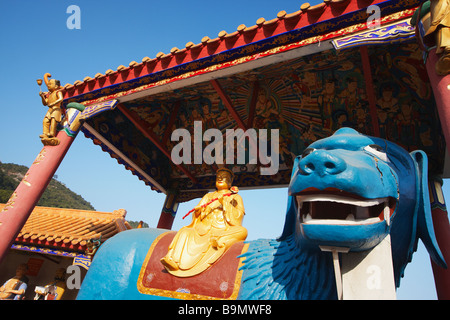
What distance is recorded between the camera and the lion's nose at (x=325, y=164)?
1409 mm

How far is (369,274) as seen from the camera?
4.95ft

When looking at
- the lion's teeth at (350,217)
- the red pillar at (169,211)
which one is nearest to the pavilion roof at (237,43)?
the lion's teeth at (350,217)

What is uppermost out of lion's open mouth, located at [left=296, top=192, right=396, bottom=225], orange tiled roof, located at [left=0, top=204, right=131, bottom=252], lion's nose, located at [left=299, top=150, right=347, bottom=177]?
orange tiled roof, located at [left=0, top=204, right=131, bottom=252]

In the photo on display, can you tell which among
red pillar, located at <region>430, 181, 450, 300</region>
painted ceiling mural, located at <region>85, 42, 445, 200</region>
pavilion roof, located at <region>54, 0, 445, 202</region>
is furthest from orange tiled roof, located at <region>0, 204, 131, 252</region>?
red pillar, located at <region>430, 181, 450, 300</region>

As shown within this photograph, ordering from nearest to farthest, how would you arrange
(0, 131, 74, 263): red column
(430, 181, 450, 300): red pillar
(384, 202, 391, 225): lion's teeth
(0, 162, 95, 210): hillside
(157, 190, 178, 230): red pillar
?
(384, 202, 391, 225): lion's teeth
(430, 181, 450, 300): red pillar
(0, 131, 74, 263): red column
(157, 190, 178, 230): red pillar
(0, 162, 95, 210): hillside

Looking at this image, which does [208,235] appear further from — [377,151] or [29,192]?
[29,192]

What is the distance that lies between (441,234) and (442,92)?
3287 millimetres

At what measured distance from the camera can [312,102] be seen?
5.77 metres

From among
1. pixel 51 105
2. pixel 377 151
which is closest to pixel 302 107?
pixel 377 151

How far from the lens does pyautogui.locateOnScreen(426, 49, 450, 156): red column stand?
2.30m

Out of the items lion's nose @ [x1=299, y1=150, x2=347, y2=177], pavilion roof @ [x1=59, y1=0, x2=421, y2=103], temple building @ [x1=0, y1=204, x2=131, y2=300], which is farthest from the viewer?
temple building @ [x1=0, y1=204, x2=131, y2=300]

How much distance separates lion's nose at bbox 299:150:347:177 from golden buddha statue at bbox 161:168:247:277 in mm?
1229

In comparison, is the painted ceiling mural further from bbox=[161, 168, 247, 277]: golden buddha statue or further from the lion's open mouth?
the lion's open mouth

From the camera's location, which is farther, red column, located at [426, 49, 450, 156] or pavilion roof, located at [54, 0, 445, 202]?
pavilion roof, located at [54, 0, 445, 202]
